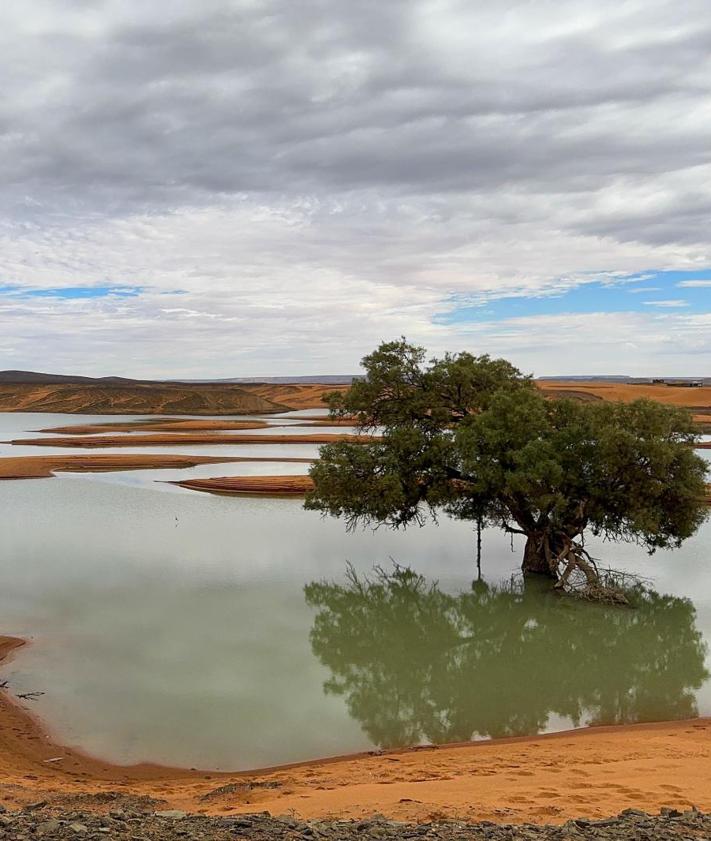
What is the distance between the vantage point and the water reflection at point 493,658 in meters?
14.3

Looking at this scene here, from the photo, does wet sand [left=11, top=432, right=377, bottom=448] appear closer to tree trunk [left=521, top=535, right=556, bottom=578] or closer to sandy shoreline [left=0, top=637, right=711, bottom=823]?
tree trunk [left=521, top=535, right=556, bottom=578]

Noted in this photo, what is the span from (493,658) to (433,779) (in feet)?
24.5

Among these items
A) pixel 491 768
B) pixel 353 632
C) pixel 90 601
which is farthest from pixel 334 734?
pixel 90 601

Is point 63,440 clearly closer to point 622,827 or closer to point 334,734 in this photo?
point 334,734

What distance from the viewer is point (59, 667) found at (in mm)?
15812

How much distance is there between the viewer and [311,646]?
17.7 m

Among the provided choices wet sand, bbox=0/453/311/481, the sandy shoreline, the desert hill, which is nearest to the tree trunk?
the sandy shoreline

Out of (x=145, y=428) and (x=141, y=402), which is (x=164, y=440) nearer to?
(x=145, y=428)

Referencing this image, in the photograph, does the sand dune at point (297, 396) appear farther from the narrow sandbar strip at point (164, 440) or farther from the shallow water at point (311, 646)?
the shallow water at point (311, 646)

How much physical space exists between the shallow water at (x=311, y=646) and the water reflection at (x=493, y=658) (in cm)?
6

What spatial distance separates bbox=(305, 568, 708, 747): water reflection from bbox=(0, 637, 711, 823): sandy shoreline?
1.32 metres

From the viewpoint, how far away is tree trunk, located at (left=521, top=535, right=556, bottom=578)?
24.5 meters

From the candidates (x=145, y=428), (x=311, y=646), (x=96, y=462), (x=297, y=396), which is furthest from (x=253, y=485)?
(x=297, y=396)

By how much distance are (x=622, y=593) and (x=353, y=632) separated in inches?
327
